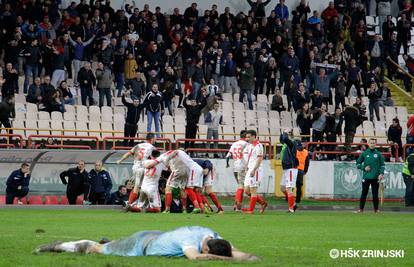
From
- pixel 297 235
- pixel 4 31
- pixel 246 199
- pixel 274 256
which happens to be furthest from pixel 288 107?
pixel 274 256

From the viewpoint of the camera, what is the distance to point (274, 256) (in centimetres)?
1413

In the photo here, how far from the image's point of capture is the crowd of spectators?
39.4 m

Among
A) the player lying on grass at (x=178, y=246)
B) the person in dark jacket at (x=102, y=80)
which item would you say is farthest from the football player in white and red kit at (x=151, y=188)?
the player lying on grass at (x=178, y=246)

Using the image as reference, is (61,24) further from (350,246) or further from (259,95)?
(350,246)

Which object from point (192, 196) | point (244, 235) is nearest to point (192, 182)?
point (192, 196)

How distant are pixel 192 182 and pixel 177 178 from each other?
39 centimetres

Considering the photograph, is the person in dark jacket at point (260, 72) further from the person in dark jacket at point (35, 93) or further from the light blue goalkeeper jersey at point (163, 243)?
→ the light blue goalkeeper jersey at point (163, 243)

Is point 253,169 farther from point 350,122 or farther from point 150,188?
point 350,122

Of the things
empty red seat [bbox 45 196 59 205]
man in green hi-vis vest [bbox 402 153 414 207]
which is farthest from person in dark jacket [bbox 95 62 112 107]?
man in green hi-vis vest [bbox 402 153 414 207]

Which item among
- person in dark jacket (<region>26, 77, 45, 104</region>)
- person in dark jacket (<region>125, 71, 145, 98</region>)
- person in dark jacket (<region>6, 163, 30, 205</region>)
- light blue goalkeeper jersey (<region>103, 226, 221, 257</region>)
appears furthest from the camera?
person in dark jacket (<region>125, 71, 145, 98</region>)

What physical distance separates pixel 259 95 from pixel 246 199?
8.70m

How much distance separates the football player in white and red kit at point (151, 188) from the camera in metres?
28.5

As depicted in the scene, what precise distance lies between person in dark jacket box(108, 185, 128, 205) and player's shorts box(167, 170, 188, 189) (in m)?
4.27

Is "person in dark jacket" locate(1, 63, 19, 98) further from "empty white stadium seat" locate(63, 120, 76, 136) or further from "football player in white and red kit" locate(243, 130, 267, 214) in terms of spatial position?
"football player in white and red kit" locate(243, 130, 267, 214)
